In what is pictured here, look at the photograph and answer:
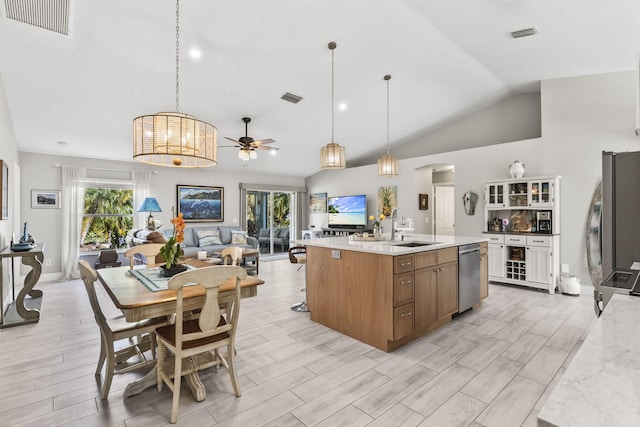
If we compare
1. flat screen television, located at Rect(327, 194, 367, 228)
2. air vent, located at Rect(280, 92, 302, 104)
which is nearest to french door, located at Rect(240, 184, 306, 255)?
flat screen television, located at Rect(327, 194, 367, 228)

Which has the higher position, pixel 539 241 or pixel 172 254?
pixel 172 254

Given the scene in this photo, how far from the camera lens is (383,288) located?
Result: 9.09 feet

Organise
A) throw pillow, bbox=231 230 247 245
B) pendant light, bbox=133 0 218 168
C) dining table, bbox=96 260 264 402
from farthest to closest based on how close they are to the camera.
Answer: throw pillow, bbox=231 230 247 245 < pendant light, bbox=133 0 218 168 < dining table, bbox=96 260 264 402

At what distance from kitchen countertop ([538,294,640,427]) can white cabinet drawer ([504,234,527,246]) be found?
→ 470 cm

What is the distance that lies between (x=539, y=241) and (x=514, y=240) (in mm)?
340

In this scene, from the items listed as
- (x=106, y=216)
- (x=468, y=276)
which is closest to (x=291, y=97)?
(x=468, y=276)

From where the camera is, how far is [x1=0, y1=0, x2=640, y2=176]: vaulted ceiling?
3.16 meters

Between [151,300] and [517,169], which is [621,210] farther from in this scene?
[517,169]

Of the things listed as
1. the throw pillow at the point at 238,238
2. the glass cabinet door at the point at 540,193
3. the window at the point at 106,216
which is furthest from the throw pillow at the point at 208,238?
the glass cabinet door at the point at 540,193

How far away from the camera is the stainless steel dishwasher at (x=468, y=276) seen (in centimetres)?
354

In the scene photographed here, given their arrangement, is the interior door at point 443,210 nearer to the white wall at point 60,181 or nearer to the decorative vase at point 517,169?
the decorative vase at point 517,169

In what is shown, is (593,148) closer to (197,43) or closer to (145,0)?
(197,43)

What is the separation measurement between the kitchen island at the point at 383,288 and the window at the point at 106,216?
510 centimetres

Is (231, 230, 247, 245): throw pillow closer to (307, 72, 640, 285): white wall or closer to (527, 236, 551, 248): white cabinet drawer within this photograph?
(307, 72, 640, 285): white wall
